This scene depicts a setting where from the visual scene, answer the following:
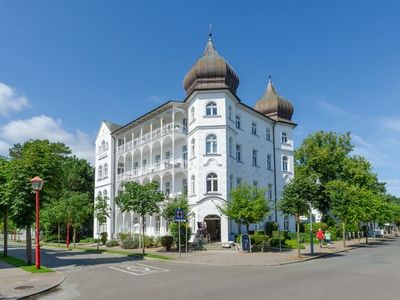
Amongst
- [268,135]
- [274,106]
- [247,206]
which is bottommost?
[247,206]

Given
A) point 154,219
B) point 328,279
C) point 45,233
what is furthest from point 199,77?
point 45,233

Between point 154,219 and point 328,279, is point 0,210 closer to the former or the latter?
point 154,219

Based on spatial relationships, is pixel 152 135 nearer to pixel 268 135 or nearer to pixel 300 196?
pixel 268 135

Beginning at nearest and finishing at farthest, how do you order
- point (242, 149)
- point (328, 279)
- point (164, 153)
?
point (328, 279), point (242, 149), point (164, 153)

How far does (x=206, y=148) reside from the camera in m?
38.2

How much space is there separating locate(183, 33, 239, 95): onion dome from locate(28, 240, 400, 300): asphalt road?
22.1 metres

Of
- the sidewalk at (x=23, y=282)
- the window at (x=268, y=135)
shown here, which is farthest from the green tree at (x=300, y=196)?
the window at (x=268, y=135)

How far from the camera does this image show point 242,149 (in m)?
42.6

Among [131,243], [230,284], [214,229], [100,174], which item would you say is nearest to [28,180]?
[230,284]

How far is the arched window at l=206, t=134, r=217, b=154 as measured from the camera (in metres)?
38.3

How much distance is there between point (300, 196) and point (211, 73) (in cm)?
1644

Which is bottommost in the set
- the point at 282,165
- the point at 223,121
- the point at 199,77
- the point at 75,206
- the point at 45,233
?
the point at 45,233

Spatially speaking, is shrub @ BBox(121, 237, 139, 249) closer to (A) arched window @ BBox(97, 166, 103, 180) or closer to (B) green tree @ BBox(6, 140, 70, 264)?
(B) green tree @ BBox(6, 140, 70, 264)

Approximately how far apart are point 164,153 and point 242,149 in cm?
900
